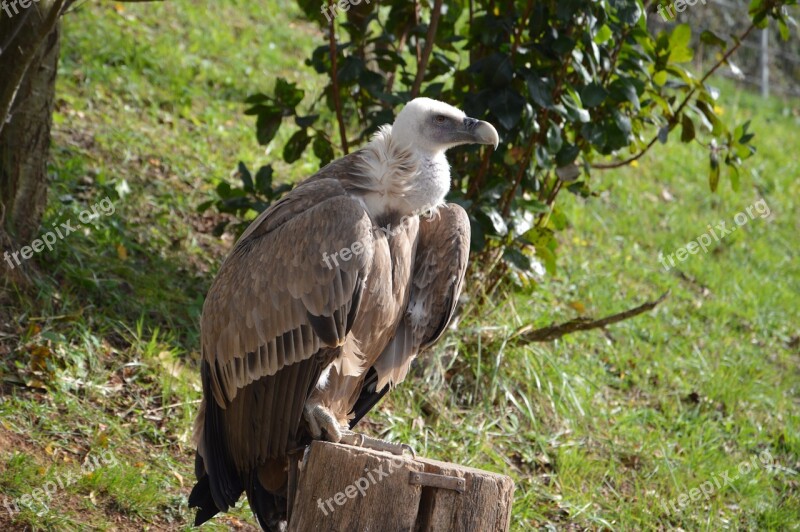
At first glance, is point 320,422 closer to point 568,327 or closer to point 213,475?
point 213,475

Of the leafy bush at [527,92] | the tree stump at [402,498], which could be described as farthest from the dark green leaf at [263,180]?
the tree stump at [402,498]

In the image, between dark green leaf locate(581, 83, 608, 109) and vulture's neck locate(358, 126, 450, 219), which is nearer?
vulture's neck locate(358, 126, 450, 219)

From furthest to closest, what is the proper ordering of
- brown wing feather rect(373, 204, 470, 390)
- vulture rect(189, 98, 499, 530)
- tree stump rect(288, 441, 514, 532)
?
brown wing feather rect(373, 204, 470, 390) < vulture rect(189, 98, 499, 530) < tree stump rect(288, 441, 514, 532)

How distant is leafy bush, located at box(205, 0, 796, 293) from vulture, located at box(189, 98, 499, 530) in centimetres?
110

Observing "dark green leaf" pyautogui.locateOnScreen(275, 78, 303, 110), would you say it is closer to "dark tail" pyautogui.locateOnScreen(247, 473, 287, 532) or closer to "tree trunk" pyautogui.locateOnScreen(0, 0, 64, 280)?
"tree trunk" pyautogui.locateOnScreen(0, 0, 64, 280)

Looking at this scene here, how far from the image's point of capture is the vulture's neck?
345 cm

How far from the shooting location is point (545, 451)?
5.23m

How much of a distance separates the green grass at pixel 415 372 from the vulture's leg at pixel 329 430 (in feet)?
3.68

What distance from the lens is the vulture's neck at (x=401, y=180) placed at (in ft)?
11.3

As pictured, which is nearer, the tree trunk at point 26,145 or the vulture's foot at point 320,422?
the vulture's foot at point 320,422

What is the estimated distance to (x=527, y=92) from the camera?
4816mm

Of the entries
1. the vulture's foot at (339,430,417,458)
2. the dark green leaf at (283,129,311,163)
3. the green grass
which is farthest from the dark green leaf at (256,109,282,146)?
the vulture's foot at (339,430,417,458)

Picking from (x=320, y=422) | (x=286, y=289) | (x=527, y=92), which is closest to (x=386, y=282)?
(x=286, y=289)

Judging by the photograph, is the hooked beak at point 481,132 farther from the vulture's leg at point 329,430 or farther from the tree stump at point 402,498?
the tree stump at point 402,498
